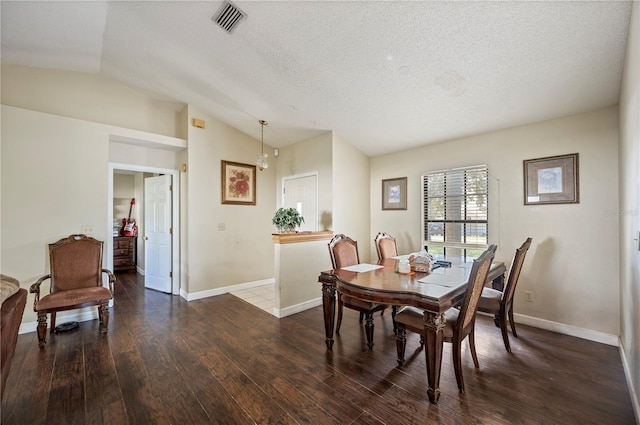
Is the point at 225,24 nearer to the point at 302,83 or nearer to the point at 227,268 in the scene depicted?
the point at 302,83

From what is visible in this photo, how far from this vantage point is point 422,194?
13.4ft

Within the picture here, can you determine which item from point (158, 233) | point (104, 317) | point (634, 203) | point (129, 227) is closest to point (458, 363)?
point (634, 203)

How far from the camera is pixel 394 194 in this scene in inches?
177

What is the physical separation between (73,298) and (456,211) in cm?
480

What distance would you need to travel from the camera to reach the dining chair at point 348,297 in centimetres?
260

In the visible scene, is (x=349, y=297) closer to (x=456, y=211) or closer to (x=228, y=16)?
(x=456, y=211)

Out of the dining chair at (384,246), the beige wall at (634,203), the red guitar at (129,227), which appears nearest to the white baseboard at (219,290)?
the dining chair at (384,246)

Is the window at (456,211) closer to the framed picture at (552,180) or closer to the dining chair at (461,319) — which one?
the framed picture at (552,180)

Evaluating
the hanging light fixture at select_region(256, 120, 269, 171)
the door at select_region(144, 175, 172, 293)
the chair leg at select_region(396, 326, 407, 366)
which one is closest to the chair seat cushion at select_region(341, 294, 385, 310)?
the chair leg at select_region(396, 326, 407, 366)

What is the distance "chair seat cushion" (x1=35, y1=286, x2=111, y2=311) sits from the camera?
9.13 feet

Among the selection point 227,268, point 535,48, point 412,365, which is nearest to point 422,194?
point 535,48

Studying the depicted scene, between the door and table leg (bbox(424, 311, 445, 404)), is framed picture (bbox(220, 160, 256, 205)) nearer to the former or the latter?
the door

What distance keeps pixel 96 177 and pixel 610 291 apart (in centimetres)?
622

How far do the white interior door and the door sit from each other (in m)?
2.09
